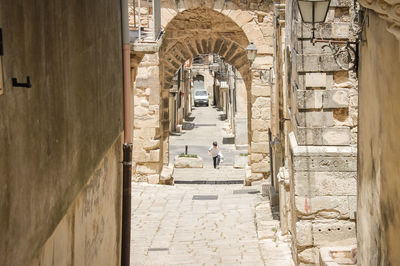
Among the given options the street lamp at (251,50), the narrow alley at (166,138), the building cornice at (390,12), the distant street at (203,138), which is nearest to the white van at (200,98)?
the distant street at (203,138)

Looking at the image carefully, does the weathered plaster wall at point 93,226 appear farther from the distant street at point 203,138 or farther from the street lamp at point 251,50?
the distant street at point 203,138

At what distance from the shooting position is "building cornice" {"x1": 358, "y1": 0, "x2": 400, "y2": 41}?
3306 mm

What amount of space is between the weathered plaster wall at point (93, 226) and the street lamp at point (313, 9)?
2.36 meters

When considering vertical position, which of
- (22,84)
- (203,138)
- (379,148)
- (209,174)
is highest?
(22,84)

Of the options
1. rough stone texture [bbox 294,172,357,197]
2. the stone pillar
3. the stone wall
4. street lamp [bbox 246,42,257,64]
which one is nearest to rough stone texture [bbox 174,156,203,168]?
the stone pillar

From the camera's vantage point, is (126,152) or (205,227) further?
(205,227)

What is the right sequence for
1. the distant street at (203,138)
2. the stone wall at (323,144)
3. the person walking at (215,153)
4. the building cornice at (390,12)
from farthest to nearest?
the distant street at (203,138), the person walking at (215,153), the stone wall at (323,144), the building cornice at (390,12)

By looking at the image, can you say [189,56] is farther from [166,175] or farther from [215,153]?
[215,153]

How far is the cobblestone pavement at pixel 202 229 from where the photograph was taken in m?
9.35

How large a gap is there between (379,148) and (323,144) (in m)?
4.18

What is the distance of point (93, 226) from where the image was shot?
5.50 metres

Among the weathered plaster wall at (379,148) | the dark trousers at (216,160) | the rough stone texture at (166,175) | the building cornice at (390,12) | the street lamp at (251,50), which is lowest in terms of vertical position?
the dark trousers at (216,160)

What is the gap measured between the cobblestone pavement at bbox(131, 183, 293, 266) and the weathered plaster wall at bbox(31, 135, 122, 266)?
99.3 inches

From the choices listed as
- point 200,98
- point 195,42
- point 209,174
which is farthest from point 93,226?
point 200,98
